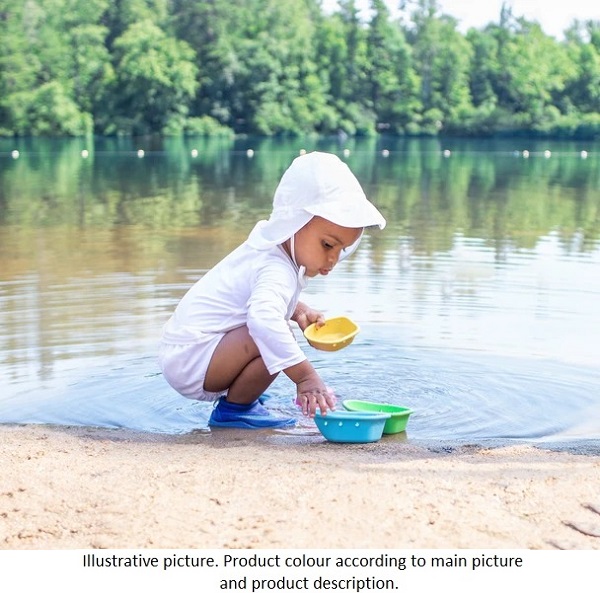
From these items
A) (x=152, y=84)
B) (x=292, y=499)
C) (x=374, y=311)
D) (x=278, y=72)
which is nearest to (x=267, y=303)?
(x=292, y=499)

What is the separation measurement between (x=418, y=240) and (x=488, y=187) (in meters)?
10.2

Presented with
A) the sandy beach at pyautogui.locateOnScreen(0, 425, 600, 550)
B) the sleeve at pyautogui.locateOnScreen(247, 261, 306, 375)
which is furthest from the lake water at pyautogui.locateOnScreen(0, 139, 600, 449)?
the sandy beach at pyautogui.locateOnScreen(0, 425, 600, 550)

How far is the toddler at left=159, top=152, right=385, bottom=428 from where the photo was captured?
3.83 meters

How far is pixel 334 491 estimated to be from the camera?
118 inches

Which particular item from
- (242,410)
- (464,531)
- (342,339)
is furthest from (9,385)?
(464,531)

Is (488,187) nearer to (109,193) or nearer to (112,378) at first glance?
(109,193)

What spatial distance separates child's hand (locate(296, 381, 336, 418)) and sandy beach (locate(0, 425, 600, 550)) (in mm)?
159

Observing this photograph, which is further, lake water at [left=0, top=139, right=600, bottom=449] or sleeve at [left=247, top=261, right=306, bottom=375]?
lake water at [left=0, top=139, right=600, bottom=449]

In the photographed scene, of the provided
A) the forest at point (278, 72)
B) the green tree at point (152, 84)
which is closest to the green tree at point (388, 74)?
the forest at point (278, 72)

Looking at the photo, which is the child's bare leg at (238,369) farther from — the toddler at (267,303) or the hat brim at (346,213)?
the hat brim at (346,213)

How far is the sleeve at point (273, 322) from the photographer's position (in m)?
3.78

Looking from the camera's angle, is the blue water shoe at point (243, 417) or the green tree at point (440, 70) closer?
the blue water shoe at point (243, 417)

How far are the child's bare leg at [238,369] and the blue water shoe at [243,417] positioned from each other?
0.12 feet

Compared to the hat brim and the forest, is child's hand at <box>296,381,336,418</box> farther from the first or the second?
the forest
